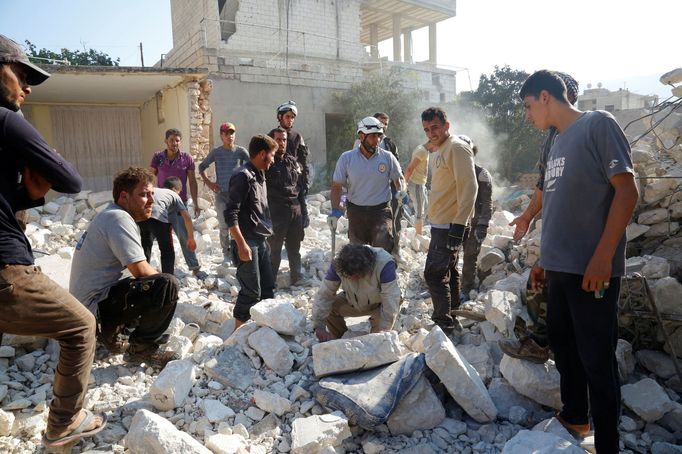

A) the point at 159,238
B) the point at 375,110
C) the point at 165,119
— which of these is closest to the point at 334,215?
the point at 159,238

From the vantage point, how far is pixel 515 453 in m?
2.19

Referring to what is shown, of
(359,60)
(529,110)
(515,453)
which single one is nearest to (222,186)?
(529,110)

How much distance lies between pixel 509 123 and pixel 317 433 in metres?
14.1

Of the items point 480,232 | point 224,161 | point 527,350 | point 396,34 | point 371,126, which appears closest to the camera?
point 527,350

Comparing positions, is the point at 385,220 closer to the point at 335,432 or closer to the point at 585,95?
the point at 335,432

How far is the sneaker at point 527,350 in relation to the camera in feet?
9.66

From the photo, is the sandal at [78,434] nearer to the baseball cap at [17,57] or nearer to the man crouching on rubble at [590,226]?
the baseball cap at [17,57]

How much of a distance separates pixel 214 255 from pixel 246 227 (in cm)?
311

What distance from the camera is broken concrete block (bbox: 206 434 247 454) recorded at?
241 centimetres

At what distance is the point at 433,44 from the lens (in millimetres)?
22125

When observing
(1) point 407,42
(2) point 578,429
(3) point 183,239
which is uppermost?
(1) point 407,42

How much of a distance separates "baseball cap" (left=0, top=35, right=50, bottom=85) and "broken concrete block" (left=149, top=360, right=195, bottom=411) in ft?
5.78

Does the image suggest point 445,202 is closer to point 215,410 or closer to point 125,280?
point 215,410

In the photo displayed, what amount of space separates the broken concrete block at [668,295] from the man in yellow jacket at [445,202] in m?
1.44
